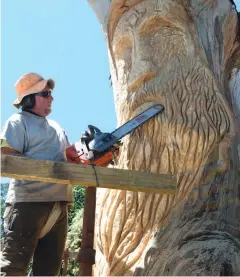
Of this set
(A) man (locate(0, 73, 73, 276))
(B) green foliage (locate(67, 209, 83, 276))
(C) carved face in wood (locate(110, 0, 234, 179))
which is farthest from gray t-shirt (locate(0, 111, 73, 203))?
(B) green foliage (locate(67, 209, 83, 276))

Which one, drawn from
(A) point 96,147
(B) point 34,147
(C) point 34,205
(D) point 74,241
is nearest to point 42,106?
(B) point 34,147

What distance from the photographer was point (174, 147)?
3.55 m

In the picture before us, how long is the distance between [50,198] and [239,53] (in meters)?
2.71

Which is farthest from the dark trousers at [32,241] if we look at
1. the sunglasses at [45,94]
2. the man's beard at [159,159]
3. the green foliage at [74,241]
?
the green foliage at [74,241]

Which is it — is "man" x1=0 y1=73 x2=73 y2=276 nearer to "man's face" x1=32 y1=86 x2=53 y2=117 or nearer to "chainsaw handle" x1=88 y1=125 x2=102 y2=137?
"man's face" x1=32 y1=86 x2=53 y2=117

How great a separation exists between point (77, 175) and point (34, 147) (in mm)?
603

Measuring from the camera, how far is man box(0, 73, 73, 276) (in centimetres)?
290

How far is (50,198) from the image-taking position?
3.08 m

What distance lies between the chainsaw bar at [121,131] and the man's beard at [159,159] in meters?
0.06

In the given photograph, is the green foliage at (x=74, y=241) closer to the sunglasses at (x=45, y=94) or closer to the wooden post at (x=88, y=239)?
the sunglasses at (x=45, y=94)

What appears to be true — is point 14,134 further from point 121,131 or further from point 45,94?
point 121,131

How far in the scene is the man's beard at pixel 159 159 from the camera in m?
3.37

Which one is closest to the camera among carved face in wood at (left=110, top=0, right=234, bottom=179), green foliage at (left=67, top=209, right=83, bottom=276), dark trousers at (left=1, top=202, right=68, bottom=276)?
dark trousers at (left=1, top=202, right=68, bottom=276)

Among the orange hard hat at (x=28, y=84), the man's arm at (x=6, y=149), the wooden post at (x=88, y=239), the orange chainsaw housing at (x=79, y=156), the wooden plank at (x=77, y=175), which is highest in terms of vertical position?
the orange hard hat at (x=28, y=84)
